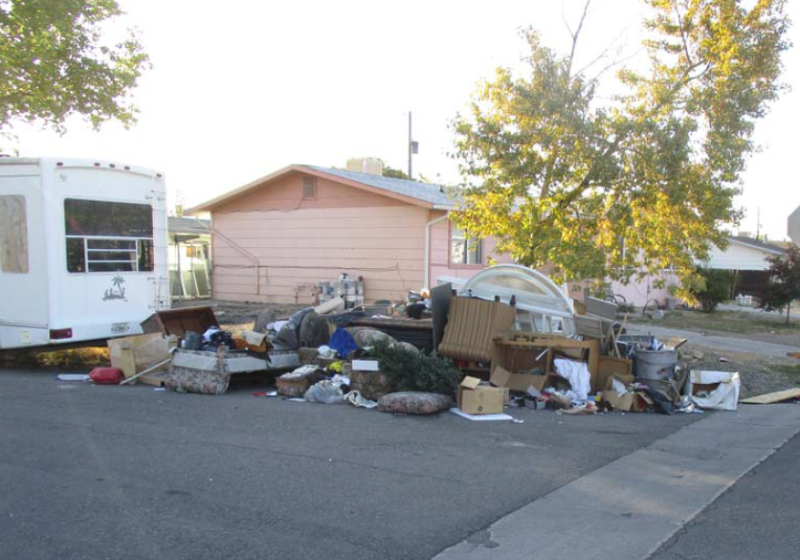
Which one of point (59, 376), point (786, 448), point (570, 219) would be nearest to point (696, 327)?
point (570, 219)

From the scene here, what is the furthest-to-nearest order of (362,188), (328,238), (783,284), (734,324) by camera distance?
1. (783,284)
2. (734,324)
3. (328,238)
4. (362,188)

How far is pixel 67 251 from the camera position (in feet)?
32.6

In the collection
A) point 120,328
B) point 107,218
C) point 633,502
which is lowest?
point 633,502

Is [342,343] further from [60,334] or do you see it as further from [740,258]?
[740,258]

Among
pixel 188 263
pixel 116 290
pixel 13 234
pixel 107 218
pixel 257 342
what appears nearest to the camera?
pixel 257 342

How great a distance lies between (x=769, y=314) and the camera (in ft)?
83.7

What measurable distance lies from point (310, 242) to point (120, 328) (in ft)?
28.9

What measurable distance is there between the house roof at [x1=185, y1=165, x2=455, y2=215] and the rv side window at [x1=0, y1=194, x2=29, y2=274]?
8.62 metres

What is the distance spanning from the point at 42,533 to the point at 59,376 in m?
6.63

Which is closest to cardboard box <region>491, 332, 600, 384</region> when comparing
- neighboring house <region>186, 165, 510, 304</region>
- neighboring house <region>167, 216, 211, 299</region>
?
neighboring house <region>186, 165, 510, 304</region>

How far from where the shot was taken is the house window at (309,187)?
19.0 meters

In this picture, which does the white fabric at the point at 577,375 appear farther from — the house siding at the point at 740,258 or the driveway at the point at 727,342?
the house siding at the point at 740,258

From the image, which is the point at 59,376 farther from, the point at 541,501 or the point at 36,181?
the point at 541,501

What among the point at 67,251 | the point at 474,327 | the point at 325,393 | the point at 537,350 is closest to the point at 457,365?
the point at 474,327
